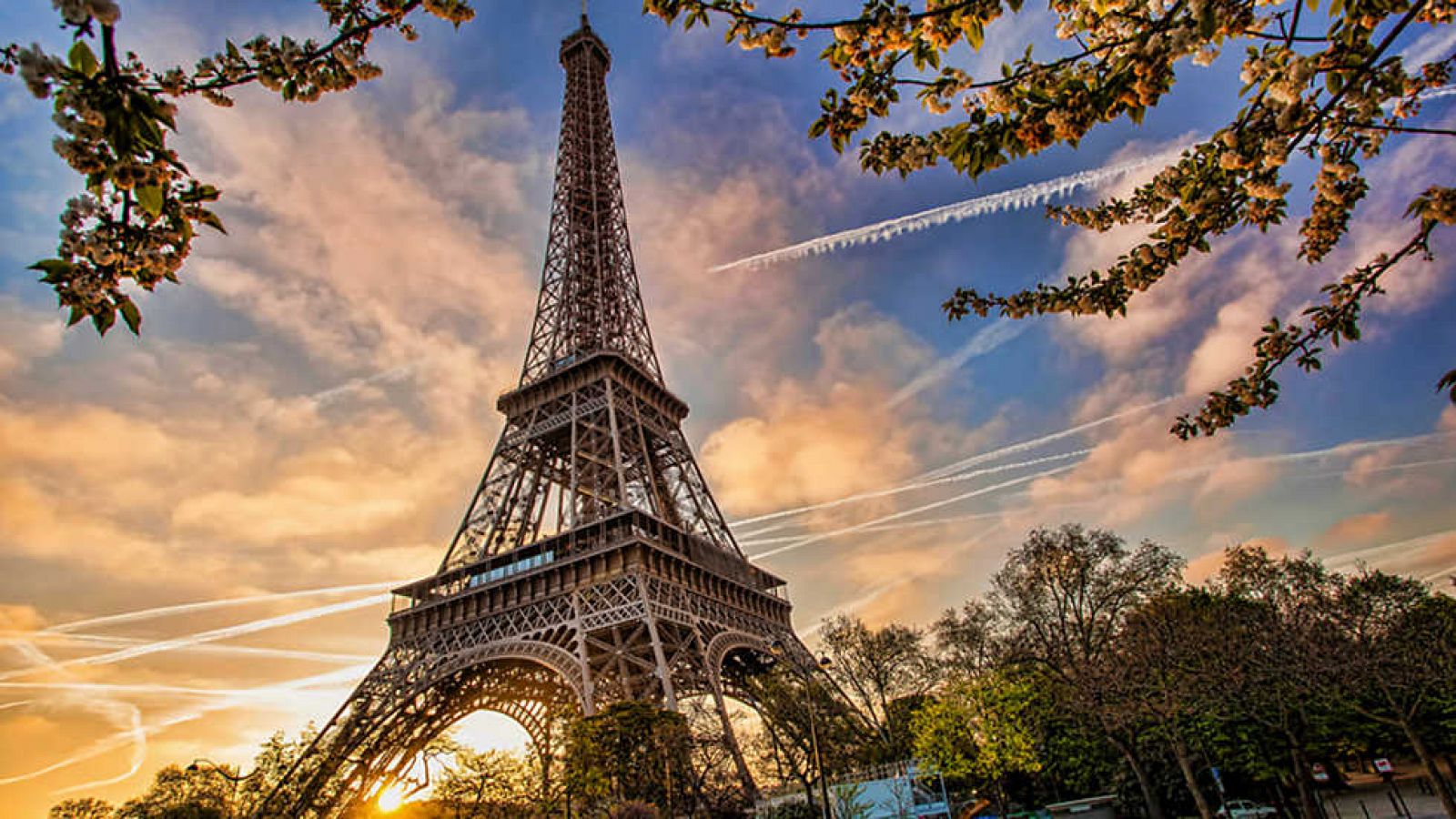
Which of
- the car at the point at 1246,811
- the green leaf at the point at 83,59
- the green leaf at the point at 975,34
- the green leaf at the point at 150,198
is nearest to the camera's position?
the green leaf at the point at 83,59

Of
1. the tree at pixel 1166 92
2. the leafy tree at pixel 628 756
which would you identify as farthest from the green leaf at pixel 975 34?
the leafy tree at pixel 628 756

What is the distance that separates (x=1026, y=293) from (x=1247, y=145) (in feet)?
6.81

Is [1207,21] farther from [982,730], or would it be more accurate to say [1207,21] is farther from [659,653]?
[982,730]

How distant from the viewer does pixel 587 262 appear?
45906mm

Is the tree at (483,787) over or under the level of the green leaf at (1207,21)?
under

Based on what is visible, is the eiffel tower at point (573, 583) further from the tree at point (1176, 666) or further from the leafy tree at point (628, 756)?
the tree at point (1176, 666)

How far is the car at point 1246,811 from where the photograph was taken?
2820 cm

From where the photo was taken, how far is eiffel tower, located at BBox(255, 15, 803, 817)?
1101 inches

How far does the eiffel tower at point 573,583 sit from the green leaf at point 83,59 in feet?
77.0

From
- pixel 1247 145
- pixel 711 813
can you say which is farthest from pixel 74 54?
pixel 711 813

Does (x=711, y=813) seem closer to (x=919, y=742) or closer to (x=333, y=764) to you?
(x=919, y=742)

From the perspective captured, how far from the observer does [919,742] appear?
3106cm

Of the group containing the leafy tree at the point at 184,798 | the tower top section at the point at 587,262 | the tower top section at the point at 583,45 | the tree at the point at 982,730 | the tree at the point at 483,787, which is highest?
the tower top section at the point at 583,45

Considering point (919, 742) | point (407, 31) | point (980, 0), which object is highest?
point (407, 31)
